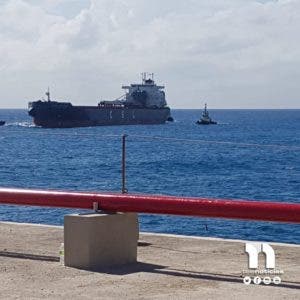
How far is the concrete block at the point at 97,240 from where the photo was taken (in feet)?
27.3

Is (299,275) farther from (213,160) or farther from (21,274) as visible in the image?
(213,160)

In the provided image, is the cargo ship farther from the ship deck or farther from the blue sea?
the ship deck

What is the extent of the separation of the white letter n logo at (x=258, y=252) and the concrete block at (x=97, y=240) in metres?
1.20

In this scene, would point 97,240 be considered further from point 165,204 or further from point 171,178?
point 171,178

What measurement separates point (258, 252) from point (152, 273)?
1.30m

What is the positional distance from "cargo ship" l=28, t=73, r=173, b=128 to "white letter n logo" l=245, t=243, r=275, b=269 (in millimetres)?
112783

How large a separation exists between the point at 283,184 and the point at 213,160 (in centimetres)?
2094

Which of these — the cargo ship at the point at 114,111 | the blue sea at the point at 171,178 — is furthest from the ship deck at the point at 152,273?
the cargo ship at the point at 114,111

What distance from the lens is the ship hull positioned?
12169 cm
